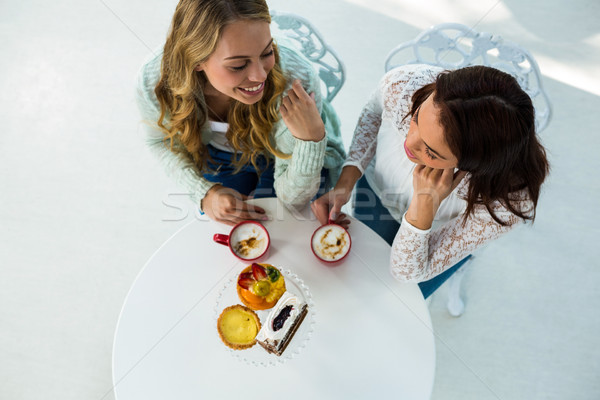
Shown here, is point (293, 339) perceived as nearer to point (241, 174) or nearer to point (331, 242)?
point (331, 242)

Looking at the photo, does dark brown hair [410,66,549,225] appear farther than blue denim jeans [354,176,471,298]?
No

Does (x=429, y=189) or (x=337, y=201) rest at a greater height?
(x=429, y=189)

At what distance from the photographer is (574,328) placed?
202 centimetres

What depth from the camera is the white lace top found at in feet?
4.17

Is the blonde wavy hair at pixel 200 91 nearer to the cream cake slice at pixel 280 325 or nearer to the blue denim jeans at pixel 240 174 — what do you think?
the blue denim jeans at pixel 240 174

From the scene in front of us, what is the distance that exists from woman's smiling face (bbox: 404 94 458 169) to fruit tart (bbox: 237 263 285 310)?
48 centimetres

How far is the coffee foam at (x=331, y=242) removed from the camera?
1.33 m

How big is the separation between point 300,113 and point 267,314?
56 centimetres

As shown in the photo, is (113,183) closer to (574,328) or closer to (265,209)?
(265,209)

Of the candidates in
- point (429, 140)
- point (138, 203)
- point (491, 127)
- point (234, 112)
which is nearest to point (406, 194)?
point (429, 140)

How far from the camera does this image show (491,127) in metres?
1.01

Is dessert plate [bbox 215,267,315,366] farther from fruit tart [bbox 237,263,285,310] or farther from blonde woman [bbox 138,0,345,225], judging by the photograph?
blonde woman [bbox 138,0,345,225]

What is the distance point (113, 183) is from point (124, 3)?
1.24m

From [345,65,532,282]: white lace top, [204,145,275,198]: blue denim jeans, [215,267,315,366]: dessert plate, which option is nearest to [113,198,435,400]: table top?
[215,267,315,366]: dessert plate
